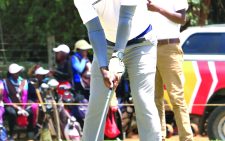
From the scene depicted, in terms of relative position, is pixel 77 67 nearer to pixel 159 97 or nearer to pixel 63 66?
pixel 63 66

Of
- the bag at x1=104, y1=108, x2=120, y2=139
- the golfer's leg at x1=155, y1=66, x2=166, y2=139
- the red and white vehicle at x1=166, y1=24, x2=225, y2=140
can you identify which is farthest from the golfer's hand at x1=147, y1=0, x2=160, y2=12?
the bag at x1=104, y1=108, x2=120, y2=139

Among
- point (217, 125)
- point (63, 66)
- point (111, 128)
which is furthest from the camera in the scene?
point (63, 66)

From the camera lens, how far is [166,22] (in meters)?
7.00

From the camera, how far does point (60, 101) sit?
1106cm

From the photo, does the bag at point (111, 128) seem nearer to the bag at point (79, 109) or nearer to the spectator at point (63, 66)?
the bag at point (79, 109)

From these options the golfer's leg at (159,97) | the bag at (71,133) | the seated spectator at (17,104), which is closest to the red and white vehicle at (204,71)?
the bag at (71,133)

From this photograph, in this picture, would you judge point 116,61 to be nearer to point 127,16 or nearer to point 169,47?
point 127,16

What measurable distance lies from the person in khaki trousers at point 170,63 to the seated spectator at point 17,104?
436cm

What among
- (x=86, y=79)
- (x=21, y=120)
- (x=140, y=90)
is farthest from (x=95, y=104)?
(x=86, y=79)

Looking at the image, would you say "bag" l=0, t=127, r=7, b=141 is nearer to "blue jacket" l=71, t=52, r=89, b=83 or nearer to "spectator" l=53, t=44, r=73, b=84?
"spectator" l=53, t=44, r=73, b=84

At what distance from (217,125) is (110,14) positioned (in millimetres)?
5045

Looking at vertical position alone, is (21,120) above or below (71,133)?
above

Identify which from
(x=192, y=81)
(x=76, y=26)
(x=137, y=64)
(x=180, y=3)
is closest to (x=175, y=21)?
(x=180, y=3)

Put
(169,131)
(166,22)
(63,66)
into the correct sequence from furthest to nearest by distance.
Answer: (63,66)
(169,131)
(166,22)
